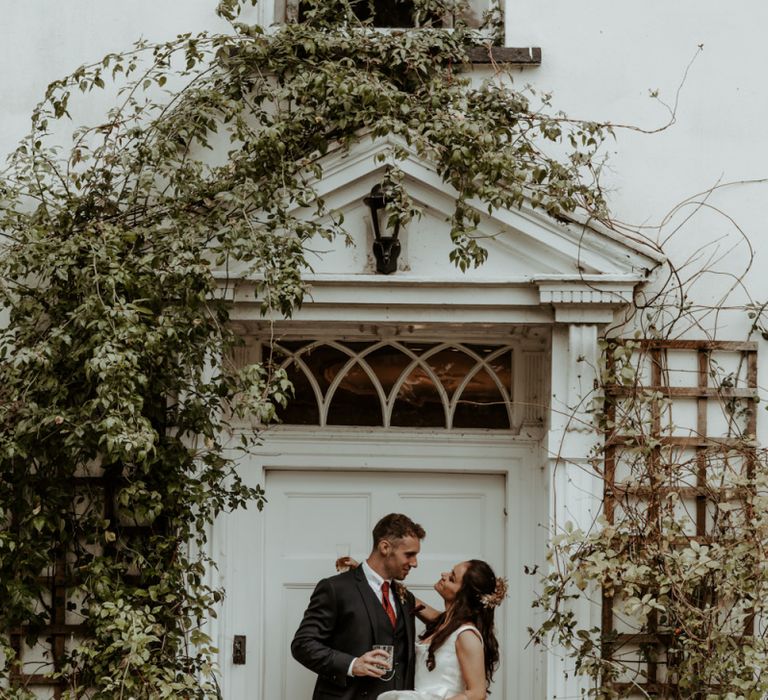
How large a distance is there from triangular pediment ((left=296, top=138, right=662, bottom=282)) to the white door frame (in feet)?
3.04

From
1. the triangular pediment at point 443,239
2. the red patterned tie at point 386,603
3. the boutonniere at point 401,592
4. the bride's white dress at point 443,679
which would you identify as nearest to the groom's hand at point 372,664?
the bride's white dress at point 443,679

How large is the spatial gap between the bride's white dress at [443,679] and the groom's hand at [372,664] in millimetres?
139

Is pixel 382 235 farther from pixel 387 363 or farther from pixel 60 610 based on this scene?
pixel 60 610

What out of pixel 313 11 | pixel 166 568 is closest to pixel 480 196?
pixel 313 11

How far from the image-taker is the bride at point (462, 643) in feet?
19.2

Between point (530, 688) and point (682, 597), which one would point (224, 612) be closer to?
point (530, 688)

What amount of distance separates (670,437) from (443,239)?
1400 millimetres

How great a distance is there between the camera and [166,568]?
6215 millimetres

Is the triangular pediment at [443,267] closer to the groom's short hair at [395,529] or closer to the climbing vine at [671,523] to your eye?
the climbing vine at [671,523]

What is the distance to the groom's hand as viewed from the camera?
5852 mm

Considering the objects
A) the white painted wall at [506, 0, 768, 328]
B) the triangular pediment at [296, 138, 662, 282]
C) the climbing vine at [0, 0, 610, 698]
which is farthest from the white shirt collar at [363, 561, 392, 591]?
the white painted wall at [506, 0, 768, 328]

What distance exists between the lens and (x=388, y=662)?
5871 mm

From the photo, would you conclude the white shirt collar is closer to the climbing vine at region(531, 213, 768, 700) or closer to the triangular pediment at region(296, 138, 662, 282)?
the climbing vine at region(531, 213, 768, 700)

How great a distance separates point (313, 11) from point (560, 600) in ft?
9.92
